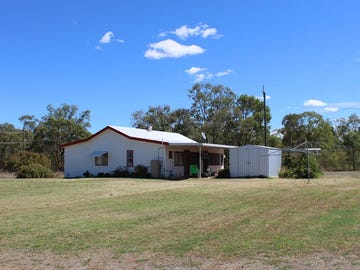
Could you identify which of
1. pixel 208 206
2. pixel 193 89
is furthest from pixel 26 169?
pixel 193 89


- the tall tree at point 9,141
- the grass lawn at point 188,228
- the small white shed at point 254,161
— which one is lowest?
the grass lawn at point 188,228

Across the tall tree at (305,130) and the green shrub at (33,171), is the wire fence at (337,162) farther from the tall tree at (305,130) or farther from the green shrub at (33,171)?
the green shrub at (33,171)

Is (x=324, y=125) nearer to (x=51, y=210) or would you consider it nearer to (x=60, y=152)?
(x=60, y=152)

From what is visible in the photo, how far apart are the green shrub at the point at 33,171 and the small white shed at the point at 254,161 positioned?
45.9ft

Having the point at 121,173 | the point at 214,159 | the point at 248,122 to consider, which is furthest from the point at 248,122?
the point at 121,173

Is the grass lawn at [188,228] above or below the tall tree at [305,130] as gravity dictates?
below

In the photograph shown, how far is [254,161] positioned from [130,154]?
30.2ft

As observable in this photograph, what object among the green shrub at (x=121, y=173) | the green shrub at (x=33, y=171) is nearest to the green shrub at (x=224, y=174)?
the green shrub at (x=121, y=173)

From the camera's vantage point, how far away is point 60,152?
67.2 meters

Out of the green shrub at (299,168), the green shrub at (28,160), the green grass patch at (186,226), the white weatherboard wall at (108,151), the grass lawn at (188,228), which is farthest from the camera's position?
the green shrub at (28,160)

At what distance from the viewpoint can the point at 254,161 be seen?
3525 centimetres

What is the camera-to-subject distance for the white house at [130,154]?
Answer: 34.6 meters

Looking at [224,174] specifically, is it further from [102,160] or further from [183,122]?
[183,122]

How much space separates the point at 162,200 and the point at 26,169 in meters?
22.1
